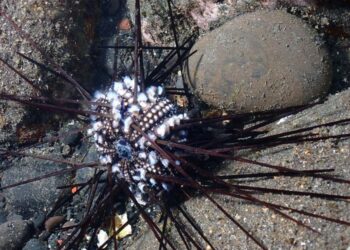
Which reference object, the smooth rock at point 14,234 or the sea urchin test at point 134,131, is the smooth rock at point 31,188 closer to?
the smooth rock at point 14,234


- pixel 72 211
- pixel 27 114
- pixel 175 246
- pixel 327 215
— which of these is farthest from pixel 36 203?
pixel 327 215

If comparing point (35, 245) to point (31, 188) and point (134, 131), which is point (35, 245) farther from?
point (134, 131)

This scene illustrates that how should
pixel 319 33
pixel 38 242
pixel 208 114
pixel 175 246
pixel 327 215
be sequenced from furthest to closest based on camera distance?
pixel 38 242 → pixel 208 114 → pixel 319 33 → pixel 175 246 → pixel 327 215

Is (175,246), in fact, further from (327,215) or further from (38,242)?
(38,242)

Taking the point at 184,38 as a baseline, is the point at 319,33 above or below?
below

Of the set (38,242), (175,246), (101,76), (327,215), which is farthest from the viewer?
(101,76)

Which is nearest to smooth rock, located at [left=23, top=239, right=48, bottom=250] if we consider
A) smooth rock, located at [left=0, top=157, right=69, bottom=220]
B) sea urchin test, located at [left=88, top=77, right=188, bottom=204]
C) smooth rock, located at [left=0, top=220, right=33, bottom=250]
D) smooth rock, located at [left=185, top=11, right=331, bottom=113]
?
smooth rock, located at [left=0, top=220, right=33, bottom=250]

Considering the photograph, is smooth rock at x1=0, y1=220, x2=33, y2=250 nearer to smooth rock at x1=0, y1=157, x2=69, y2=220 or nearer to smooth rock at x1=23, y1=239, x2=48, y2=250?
smooth rock at x1=23, y1=239, x2=48, y2=250
